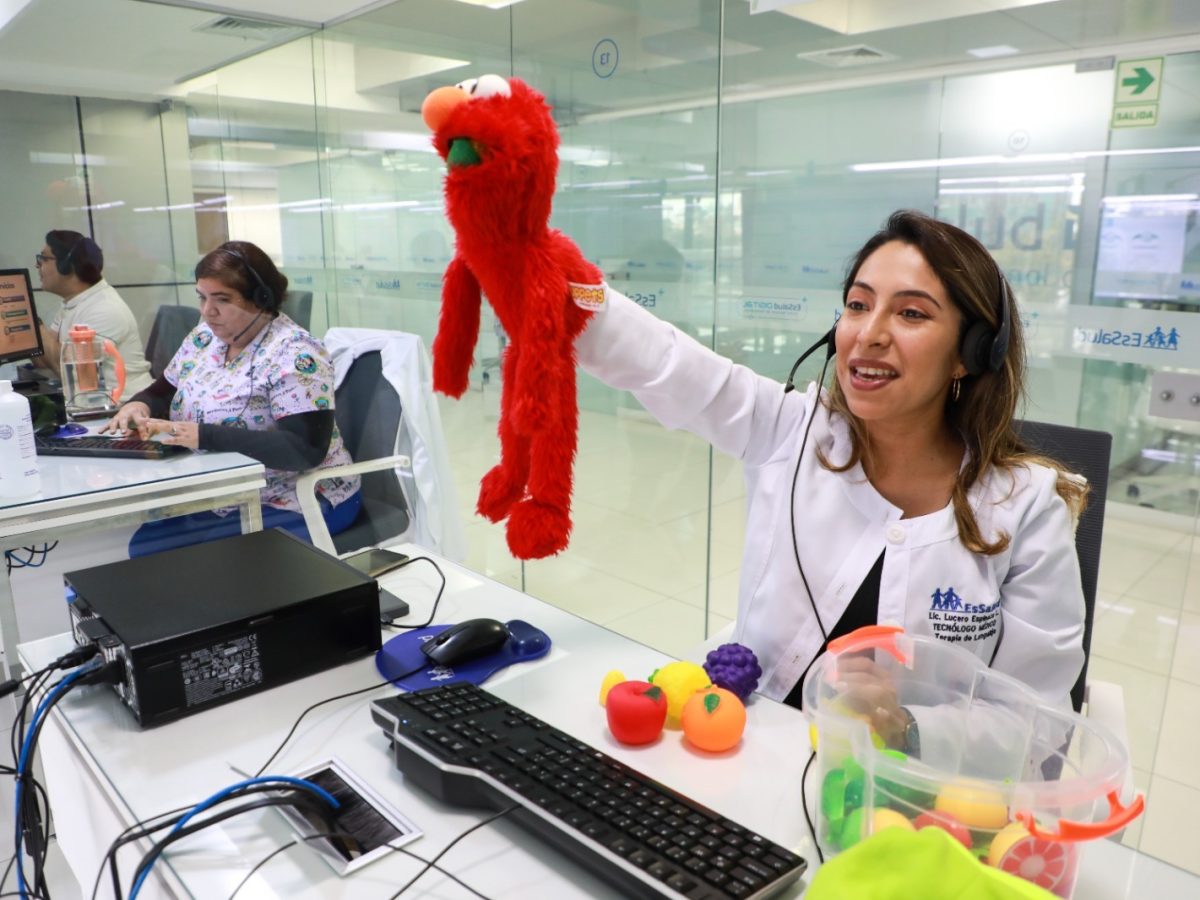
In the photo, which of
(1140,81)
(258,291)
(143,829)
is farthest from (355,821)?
(1140,81)

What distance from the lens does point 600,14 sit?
100 inches

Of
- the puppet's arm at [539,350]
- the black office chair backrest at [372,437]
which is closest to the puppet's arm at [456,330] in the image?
the puppet's arm at [539,350]

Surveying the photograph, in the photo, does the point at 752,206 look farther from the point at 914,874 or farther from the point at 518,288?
the point at 914,874

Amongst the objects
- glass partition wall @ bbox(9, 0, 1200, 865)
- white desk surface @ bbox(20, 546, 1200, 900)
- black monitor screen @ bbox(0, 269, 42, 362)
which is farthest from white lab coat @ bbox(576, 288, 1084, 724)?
black monitor screen @ bbox(0, 269, 42, 362)

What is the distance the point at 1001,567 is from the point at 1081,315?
4.27 feet

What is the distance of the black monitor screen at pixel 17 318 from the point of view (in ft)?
8.35

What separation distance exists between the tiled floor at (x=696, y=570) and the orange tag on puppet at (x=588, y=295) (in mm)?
1102

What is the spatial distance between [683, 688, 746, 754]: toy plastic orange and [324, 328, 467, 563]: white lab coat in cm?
160

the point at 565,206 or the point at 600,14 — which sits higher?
the point at 600,14

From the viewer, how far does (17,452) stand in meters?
1.78

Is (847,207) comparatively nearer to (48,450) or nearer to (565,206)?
(565,206)

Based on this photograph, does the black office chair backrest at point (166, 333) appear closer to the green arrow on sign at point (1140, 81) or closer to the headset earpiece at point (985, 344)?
the headset earpiece at point (985, 344)

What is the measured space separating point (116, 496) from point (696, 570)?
180 centimetres

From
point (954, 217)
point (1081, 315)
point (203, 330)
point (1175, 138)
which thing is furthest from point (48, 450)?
point (1175, 138)
